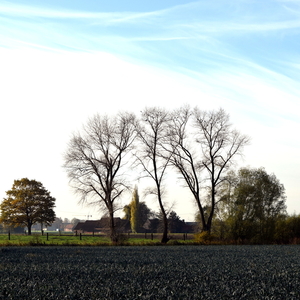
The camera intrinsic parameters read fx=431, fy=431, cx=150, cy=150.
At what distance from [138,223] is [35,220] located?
164 ft

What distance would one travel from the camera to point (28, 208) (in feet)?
266

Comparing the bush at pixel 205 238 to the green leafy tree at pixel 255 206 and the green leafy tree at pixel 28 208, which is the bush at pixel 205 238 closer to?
the green leafy tree at pixel 255 206

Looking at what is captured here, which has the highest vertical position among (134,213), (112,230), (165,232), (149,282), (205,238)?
(149,282)

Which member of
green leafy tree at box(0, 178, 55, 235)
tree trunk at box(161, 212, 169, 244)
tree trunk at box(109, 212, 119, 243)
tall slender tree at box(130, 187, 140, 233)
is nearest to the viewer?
tree trunk at box(109, 212, 119, 243)

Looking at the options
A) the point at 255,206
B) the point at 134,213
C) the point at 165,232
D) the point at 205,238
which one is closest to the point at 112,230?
the point at 165,232

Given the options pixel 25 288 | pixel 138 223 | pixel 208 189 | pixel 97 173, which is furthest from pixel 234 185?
pixel 138 223

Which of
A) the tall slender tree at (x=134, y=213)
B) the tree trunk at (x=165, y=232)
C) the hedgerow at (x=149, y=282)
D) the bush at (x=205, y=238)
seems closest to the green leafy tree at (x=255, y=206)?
the bush at (x=205, y=238)

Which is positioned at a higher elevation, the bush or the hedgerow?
the hedgerow

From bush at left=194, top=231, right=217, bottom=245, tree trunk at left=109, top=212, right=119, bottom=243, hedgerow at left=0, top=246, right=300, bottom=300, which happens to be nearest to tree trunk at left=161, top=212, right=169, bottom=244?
bush at left=194, top=231, right=217, bottom=245

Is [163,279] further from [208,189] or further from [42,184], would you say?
[42,184]

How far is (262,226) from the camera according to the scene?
5575 centimetres

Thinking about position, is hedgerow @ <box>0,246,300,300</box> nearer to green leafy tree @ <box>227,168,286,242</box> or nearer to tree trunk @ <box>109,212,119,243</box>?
tree trunk @ <box>109,212,119,243</box>

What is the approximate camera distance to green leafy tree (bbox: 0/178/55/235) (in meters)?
80.1

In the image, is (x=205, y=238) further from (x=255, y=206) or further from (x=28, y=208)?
(x=28, y=208)
